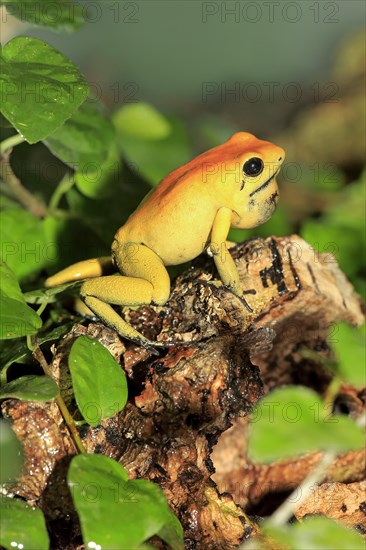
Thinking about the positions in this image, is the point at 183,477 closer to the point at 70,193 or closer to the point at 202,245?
the point at 202,245

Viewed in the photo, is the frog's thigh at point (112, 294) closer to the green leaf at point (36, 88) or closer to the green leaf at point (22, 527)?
the green leaf at point (36, 88)

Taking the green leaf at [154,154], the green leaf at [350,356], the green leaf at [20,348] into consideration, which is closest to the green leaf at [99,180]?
the green leaf at [154,154]

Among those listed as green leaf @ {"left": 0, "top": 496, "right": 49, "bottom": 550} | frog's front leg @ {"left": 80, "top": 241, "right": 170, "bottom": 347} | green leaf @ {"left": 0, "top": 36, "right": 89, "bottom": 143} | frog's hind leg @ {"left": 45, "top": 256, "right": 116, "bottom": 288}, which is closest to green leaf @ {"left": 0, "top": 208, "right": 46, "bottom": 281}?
frog's hind leg @ {"left": 45, "top": 256, "right": 116, "bottom": 288}

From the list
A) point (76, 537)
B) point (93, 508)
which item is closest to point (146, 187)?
point (76, 537)

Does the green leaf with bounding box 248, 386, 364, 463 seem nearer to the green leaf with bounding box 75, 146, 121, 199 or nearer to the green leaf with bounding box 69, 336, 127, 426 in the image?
A: the green leaf with bounding box 69, 336, 127, 426

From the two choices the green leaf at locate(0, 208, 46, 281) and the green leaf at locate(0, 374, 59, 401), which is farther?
the green leaf at locate(0, 208, 46, 281)

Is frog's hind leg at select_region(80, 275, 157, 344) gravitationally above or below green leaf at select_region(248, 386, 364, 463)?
below

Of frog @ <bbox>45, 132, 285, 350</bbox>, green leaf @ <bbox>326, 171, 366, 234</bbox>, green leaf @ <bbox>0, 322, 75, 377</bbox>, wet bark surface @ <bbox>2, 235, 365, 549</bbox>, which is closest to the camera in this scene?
wet bark surface @ <bbox>2, 235, 365, 549</bbox>
